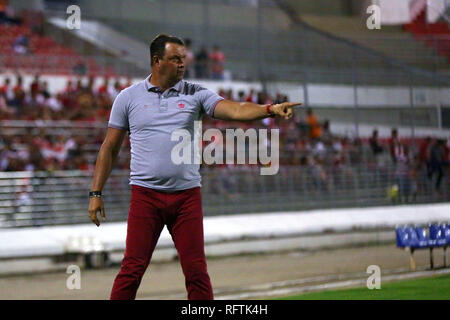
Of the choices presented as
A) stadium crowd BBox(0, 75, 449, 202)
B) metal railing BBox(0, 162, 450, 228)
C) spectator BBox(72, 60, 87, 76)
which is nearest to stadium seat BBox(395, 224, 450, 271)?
metal railing BBox(0, 162, 450, 228)

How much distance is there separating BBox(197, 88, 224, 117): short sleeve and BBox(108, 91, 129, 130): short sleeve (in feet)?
1.75

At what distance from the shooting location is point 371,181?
65.4 ft

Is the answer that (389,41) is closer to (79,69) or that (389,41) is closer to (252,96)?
(252,96)

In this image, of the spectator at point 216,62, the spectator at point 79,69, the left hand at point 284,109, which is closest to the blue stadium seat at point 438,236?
the left hand at point 284,109

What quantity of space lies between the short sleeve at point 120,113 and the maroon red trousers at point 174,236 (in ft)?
1.59

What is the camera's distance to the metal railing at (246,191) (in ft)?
51.8

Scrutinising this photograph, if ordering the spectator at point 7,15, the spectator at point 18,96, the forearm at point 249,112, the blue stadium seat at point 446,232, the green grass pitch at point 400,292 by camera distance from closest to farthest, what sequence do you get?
the forearm at point 249,112 → the green grass pitch at point 400,292 → the blue stadium seat at point 446,232 → the spectator at point 18,96 → the spectator at point 7,15

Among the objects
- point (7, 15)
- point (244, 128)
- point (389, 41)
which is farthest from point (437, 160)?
point (7, 15)

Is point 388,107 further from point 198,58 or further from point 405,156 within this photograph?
point 198,58

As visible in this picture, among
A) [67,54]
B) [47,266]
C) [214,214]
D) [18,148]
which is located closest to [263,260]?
[214,214]

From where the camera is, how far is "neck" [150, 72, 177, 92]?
6668mm

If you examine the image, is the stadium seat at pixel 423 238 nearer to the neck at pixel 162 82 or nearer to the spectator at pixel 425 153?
the neck at pixel 162 82

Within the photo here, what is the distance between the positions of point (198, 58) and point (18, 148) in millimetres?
8753
